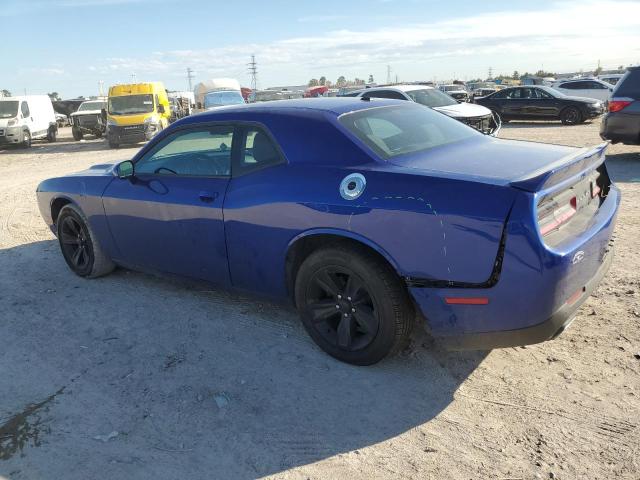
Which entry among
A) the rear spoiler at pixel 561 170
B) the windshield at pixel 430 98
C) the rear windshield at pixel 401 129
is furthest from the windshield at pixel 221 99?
the rear spoiler at pixel 561 170

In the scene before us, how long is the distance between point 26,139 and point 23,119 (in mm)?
775

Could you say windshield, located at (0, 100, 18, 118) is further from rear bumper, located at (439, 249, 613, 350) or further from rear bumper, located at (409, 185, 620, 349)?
rear bumper, located at (439, 249, 613, 350)

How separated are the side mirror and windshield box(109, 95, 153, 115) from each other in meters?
15.9

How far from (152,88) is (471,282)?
19249 millimetres

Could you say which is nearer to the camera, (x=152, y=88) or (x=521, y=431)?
(x=521, y=431)

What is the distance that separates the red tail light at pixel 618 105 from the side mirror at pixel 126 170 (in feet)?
28.6

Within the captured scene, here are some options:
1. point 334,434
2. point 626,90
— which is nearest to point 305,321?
point 334,434

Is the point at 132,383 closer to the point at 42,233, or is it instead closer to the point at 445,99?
the point at 42,233

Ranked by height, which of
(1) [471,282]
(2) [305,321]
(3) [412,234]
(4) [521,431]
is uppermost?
(3) [412,234]

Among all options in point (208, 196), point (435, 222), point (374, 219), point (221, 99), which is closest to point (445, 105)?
point (208, 196)

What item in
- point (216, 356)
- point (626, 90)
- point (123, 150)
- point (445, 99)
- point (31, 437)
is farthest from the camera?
point (123, 150)

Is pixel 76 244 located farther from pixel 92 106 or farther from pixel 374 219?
pixel 92 106

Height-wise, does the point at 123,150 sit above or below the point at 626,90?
below

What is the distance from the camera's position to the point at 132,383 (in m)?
3.37
